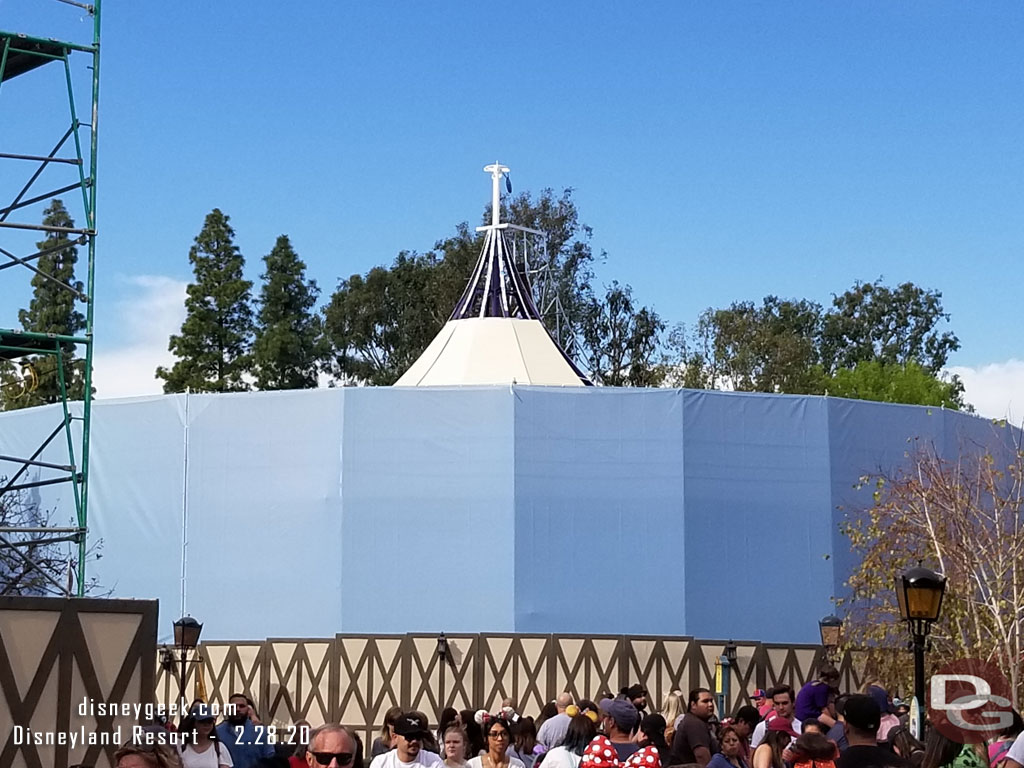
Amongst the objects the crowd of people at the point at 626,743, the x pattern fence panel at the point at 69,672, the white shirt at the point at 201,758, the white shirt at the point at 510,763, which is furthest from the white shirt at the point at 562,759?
the white shirt at the point at 201,758

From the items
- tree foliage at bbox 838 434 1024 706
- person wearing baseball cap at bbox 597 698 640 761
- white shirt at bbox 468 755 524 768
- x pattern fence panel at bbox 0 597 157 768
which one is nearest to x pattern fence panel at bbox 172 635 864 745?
tree foliage at bbox 838 434 1024 706

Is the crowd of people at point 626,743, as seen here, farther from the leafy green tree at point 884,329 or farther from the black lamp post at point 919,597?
the leafy green tree at point 884,329

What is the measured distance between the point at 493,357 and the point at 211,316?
2014cm

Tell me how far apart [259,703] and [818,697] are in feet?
45.8

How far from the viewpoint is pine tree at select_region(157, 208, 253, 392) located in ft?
165

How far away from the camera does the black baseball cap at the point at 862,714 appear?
269 inches

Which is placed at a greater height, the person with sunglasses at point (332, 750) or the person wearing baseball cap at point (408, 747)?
the person with sunglasses at point (332, 750)

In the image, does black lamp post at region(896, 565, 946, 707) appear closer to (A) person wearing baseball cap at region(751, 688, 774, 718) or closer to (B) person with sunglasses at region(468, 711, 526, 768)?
(A) person wearing baseball cap at region(751, 688, 774, 718)

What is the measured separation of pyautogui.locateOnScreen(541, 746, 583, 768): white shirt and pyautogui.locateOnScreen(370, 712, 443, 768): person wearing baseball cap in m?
0.86

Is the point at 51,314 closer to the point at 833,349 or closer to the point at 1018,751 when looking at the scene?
the point at 833,349

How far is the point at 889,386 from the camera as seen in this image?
53.1 m

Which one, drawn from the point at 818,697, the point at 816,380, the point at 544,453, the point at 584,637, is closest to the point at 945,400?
the point at 816,380

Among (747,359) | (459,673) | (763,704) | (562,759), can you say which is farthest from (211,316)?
(562,759)

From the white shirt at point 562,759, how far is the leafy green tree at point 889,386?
144 ft
